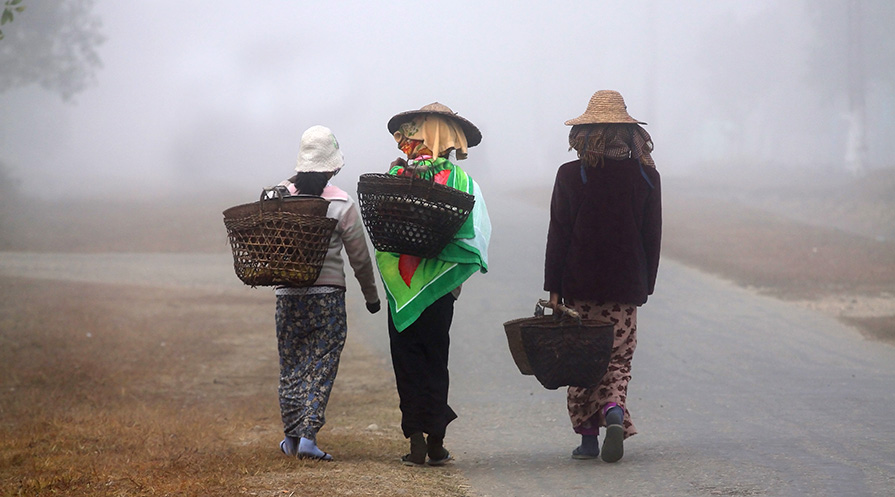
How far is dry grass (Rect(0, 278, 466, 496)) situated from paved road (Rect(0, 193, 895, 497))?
70 centimetres

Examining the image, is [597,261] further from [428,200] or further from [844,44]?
[844,44]

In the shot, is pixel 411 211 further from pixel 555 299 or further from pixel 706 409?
pixel 706 409

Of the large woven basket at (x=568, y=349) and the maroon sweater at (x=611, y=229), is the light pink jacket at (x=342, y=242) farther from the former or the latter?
the maroon sweater at (x=611, y=229)

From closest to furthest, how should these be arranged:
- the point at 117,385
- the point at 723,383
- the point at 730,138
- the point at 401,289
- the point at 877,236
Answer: the point at 401,289 < the point at 723,383 < the point at 117,385 < the point at 877,236 < the point at 730,138

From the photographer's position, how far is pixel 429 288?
18.6ft

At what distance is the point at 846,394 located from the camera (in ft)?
26.2

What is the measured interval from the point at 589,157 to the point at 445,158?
0.85m

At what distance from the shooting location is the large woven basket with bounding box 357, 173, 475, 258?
525 cm

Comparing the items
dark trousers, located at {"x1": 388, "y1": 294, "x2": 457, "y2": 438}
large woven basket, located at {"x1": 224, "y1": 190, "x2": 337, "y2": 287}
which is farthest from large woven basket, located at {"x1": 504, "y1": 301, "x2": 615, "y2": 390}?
large woven basket, located at {"x1": 224, "y1": 190, "x2": 337, "y2": 287}

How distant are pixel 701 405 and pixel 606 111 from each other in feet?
10.1

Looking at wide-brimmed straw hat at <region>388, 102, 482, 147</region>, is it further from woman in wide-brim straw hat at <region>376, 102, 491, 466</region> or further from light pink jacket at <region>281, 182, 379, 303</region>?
light pink jacket at <region>281, 182, 379, 303</region>

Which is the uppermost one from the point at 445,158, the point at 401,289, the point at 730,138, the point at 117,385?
the point at 730,138

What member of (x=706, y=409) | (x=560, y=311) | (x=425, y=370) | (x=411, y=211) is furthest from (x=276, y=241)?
(x=706, y=409)

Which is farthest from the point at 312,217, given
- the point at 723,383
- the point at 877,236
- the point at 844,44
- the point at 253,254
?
the point at 844,44
